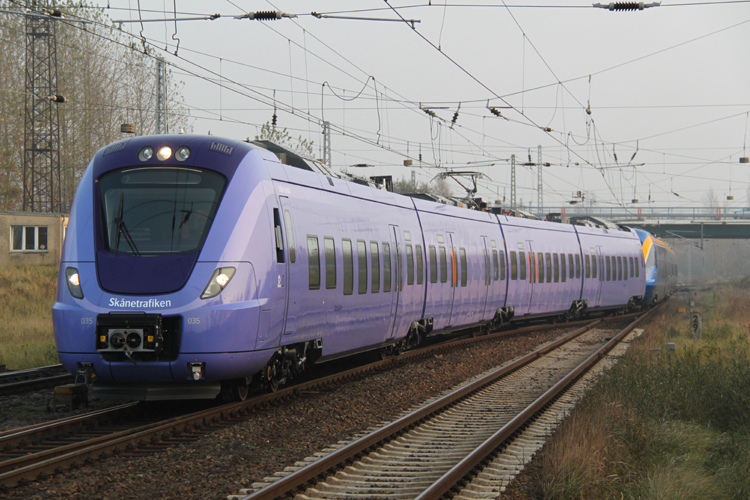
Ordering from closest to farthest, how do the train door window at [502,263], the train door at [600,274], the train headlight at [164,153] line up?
the train headlight at [164,153] < the train door window at [502,263] < the train door at [600,274]

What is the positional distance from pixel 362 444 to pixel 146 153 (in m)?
4.73

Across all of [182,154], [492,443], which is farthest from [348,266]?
[492,443]

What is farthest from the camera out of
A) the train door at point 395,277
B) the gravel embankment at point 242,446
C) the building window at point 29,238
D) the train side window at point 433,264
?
the building window at point 29,238

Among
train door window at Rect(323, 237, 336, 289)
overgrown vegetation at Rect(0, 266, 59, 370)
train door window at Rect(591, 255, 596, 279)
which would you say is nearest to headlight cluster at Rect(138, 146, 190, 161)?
Result: train door window at Rect(323, 237, 336, 289)

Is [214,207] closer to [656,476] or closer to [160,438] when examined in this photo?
[160,438]

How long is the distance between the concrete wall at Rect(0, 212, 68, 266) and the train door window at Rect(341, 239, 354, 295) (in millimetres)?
28841

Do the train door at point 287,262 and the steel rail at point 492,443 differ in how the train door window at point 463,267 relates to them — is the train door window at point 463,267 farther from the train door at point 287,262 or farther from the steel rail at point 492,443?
the train door at point 287,262

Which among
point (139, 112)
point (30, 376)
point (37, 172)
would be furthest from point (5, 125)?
point (30, 376)

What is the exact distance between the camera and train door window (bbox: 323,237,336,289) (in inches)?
491

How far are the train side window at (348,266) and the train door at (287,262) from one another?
2.11m

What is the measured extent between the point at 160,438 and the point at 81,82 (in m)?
44.9

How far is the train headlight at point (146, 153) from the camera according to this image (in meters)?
10.3

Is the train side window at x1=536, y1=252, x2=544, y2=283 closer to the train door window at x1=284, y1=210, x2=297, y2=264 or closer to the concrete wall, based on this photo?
the train door window at x1=284, y1=210, x2=297, y2=264

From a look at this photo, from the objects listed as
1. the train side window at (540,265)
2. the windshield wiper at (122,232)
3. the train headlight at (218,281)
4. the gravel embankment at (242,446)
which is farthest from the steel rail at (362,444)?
the train side window at (540,265)
